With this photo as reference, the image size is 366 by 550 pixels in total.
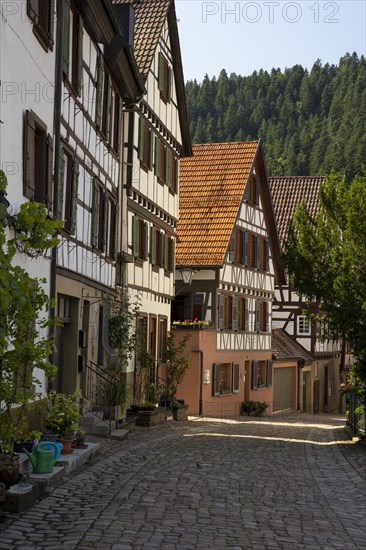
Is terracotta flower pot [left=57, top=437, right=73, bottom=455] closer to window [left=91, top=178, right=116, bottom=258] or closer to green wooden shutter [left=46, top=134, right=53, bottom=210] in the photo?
green wooden shutter [left=46, top=134, right=53, bottom=210]

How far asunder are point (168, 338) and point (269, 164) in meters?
89.4

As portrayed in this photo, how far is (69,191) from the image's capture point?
17.7 metres

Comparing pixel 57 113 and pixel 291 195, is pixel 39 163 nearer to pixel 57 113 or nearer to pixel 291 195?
pixel 57 113

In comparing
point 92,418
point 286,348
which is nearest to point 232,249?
point 286,348

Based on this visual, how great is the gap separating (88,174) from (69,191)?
194cm

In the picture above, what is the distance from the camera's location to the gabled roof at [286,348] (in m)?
43.8

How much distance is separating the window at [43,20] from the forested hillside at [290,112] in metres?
95.5

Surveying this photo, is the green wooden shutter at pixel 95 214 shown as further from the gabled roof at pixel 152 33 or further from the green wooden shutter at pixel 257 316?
the green wooden shutter at pixel 257 316

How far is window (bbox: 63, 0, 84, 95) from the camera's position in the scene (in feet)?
54.7

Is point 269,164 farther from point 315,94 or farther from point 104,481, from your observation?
point 104,481

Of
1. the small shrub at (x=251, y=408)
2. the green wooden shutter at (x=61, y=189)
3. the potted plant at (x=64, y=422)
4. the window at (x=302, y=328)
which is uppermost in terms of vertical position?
the green wooden shutter at (x=61, y=189)

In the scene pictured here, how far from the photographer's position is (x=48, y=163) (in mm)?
15016

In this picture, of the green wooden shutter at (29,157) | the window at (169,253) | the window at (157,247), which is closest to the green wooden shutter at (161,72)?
the window at (157,247)

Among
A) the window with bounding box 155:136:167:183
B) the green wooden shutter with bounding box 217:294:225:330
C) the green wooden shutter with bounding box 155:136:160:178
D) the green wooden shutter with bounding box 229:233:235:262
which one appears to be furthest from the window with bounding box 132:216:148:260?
the green wooden shutter with bounding box 229:233:235:262
